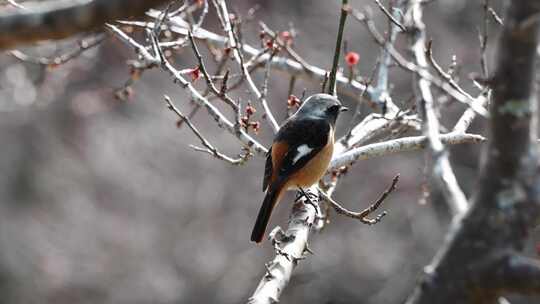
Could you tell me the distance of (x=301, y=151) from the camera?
575 centimetres

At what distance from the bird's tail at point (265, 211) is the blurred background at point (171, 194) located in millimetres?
6360

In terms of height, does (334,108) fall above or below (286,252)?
above

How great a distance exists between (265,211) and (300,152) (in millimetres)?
557

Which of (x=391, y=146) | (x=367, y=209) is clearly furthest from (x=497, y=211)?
(x=391, y=146)

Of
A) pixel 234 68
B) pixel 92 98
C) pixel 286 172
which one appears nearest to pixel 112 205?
pixel 92 98

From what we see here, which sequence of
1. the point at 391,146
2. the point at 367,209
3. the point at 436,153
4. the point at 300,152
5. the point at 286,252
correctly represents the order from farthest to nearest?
the point at 300,152 < the point at 391,146 < the point at 367,209 < the point at 286,252 < the point at 436,153

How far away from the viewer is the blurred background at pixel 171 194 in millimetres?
12602

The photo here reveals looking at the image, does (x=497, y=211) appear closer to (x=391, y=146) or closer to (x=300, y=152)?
(x=391, y=146)

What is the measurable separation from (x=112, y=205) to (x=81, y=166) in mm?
980

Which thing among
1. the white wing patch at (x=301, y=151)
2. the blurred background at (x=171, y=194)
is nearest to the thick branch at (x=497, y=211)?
the white wing patch at (x=301, y=151)

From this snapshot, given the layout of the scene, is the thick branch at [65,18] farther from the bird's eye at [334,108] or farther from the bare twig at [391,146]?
→ the bird's eye at [334,108]

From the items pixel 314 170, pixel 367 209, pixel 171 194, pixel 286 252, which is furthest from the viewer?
pixel 171 194

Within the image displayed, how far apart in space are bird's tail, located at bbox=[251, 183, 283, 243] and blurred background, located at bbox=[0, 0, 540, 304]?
636 centimetres

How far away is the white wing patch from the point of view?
5695mm
